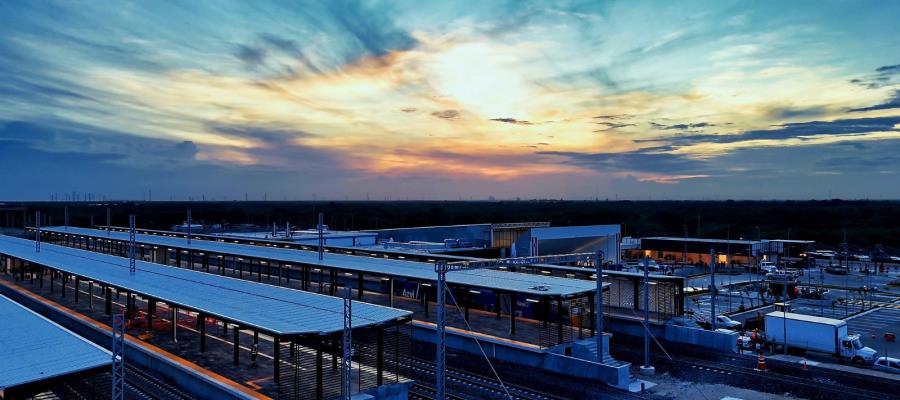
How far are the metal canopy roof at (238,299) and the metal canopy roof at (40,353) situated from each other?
6.17 meters

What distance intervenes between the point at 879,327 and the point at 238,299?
53.3 metres

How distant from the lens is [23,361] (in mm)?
22234

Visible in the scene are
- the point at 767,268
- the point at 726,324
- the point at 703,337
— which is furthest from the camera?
the point at 767,268

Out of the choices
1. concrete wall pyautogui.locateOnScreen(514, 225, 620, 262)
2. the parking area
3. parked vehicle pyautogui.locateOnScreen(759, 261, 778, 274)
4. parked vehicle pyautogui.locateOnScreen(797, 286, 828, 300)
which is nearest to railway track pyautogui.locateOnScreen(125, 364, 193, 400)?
the parking area

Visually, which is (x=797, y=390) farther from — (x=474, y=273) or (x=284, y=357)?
(x=284, y=357)

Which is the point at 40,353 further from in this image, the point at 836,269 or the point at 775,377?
the point at 836,269

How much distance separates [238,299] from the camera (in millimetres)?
34688

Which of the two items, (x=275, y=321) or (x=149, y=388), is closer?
(x=275, y=321)

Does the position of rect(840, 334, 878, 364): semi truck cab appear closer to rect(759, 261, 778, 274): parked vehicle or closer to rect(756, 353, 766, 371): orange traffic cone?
rect(756, 353, 766, 371): orange traffic cone

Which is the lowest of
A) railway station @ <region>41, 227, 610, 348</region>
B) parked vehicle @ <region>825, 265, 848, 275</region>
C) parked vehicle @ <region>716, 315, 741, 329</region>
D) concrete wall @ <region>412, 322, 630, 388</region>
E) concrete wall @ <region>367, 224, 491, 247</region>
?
parked vehicle @ <region>825, 265, 848, 275</region>

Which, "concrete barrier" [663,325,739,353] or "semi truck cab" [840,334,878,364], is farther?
"concrete barrier" [663,325,739,353]

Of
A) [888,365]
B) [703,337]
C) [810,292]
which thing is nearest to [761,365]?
[703,337]

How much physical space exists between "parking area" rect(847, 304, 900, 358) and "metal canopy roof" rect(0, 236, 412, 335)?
3738 cm

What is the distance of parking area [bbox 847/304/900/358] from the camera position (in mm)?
42875
